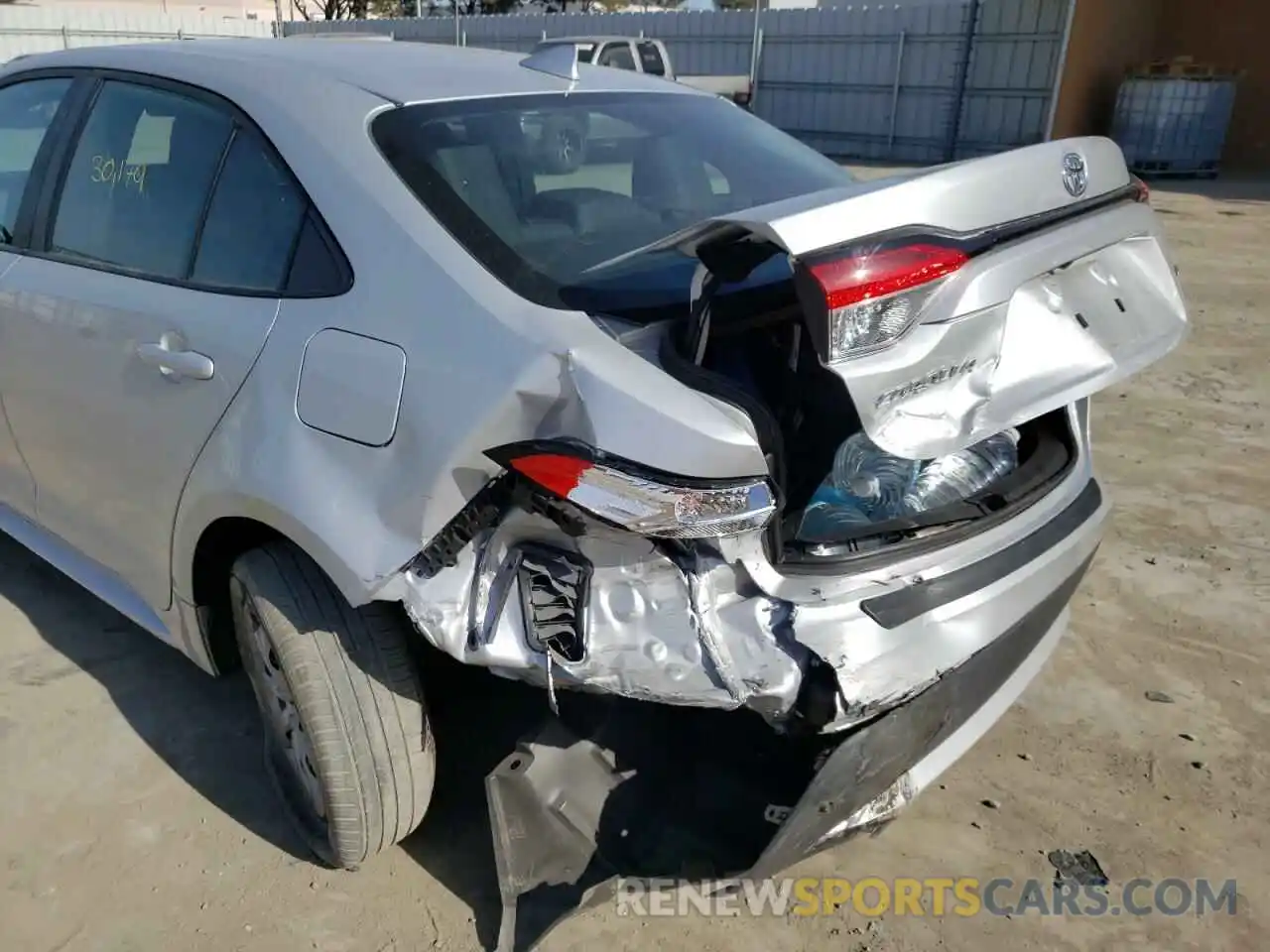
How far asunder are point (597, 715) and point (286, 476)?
82 centimetres

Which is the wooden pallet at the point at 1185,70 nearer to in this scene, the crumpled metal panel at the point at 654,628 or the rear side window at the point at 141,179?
the rear side window at the point at 141,179

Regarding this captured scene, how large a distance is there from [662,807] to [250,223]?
157 cm

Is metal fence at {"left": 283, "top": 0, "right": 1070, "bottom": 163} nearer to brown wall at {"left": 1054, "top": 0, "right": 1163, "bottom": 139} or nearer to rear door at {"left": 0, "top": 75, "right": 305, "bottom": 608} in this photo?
brown wall at {"left": 1054, "top": 0, "right": 1163, "bottom": 139}

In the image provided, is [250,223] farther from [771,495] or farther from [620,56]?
[620,56]

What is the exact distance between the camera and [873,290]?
1.60m

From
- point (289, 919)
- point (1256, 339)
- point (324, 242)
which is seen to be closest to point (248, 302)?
point (324, 242)

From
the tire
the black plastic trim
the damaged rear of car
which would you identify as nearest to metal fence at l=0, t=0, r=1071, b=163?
the black plastic trim

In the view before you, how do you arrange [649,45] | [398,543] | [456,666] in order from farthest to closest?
1. [649,45]
2. [456,666]
3. [398,543]

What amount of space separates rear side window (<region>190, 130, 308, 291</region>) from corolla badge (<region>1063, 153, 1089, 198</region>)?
1.53 m

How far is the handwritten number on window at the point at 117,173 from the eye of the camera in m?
2.60

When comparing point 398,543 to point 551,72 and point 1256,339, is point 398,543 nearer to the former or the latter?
point 551,72

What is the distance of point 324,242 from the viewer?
6.81ft

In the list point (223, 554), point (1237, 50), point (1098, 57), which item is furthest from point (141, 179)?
point (1237, 50)

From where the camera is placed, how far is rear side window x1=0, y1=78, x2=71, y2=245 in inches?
115
